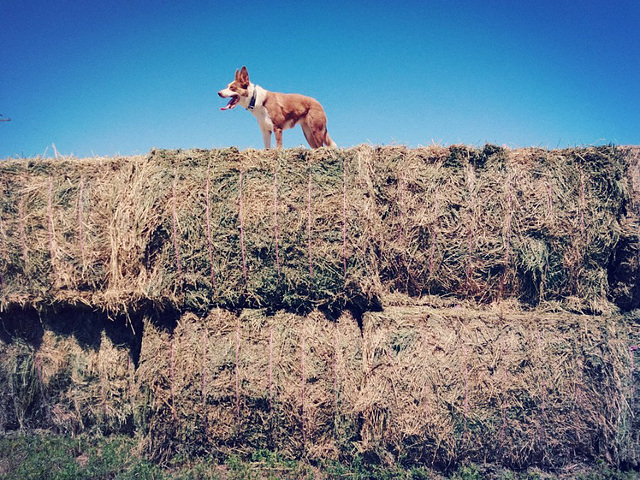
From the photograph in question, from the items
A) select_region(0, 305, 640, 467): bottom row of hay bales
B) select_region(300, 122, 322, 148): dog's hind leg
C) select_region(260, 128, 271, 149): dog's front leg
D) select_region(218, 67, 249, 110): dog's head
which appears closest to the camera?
select_region(0, 305, 640, 467): bottom row of hay bales

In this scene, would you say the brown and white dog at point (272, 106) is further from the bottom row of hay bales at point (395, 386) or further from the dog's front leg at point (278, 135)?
the bottom row of hay bales at point (395, 386)

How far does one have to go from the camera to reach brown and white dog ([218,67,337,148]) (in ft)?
20.0

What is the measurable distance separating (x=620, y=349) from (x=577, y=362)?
1.43 feet

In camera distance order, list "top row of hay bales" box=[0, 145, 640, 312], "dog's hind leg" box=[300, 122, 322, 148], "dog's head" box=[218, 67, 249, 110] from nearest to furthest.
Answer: "top row of hay bales" box=[0, 145, 640, 312]
"dog's head" box=[218, 67, 249, 110]
"dog's hind leg" box=[300, 122, 322, 148]

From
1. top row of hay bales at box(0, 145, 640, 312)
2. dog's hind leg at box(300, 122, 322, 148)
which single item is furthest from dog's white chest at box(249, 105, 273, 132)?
top row of hay bales at box(0, 145, 640, 312)

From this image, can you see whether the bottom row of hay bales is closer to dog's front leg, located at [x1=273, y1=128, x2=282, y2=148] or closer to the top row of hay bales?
the top row of hay bales

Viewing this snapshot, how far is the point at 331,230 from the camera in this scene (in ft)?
11.5

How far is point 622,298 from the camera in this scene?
3760 mm

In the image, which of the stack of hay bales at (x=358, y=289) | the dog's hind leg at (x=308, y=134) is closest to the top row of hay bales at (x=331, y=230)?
the stack of hay bales at (x=358, y=289)

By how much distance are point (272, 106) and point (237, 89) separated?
63 centimetres

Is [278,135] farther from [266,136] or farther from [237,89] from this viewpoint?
[237,89]

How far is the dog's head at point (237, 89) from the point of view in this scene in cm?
605

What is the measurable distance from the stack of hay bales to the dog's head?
270 cm

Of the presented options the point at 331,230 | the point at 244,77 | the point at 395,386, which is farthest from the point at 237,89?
the point at 395,386
